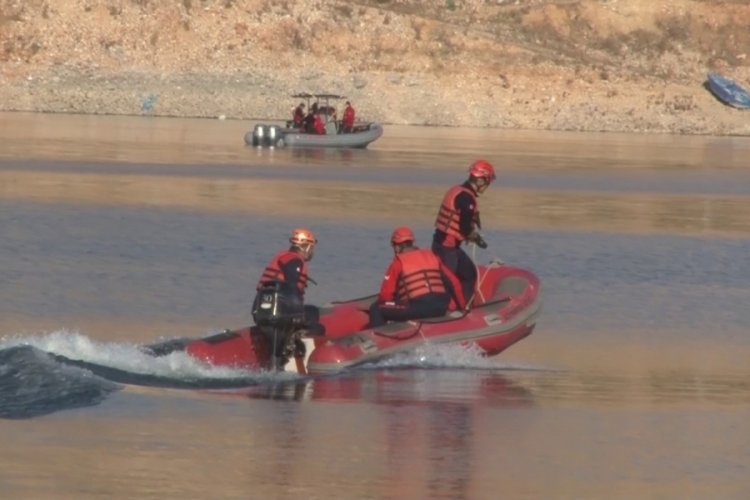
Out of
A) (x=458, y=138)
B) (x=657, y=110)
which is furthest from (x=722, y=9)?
(x=458, y=138)

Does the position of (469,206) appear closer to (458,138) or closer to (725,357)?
(725,357)

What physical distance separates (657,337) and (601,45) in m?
62.1

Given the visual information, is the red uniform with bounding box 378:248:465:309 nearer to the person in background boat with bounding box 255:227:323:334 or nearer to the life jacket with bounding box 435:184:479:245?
the person in background boat with bounding box 255:227:323:334

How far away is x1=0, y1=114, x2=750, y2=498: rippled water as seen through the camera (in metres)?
13.0

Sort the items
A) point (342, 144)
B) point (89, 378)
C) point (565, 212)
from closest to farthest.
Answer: point (89, 378) < point (565, 212) < point (342, 144)

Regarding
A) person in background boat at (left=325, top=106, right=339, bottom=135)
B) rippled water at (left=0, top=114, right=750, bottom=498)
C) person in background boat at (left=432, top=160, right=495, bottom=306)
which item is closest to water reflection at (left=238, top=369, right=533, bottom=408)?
rippled water at (left=0, top=114, right=750, bottom=498)

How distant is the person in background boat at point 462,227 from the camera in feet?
62.6

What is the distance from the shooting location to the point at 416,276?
17.6m

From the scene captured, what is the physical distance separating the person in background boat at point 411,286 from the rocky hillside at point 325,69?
5422cm

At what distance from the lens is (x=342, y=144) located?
5484cm

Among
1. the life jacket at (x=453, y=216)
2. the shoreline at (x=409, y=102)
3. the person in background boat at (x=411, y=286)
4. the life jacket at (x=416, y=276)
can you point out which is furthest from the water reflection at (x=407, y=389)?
the shoreline at (x=409, y=102)

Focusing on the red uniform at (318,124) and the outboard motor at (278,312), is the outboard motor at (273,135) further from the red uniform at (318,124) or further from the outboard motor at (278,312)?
the outboard motor at (278,312)

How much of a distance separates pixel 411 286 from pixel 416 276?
102mm

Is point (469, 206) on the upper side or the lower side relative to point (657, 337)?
upper
